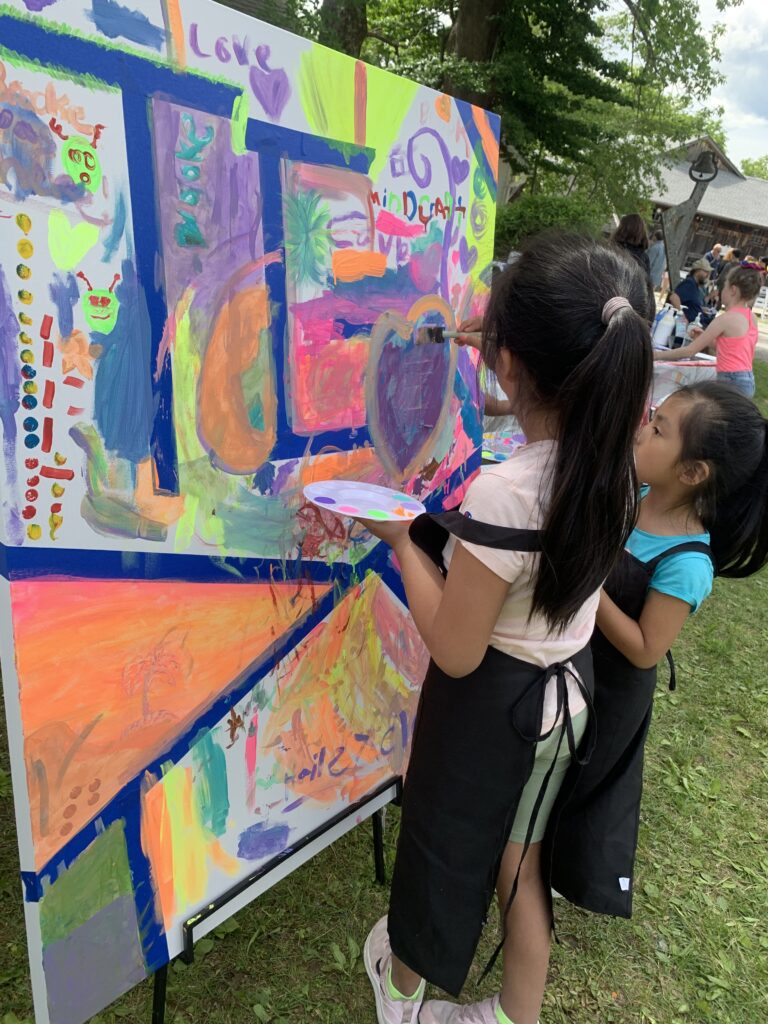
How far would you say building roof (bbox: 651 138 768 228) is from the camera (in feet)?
102

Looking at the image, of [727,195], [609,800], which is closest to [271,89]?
[609,800]

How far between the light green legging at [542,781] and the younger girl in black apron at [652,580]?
0.03m

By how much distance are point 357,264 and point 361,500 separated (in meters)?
0.41

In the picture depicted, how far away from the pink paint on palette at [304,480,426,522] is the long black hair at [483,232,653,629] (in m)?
0.27

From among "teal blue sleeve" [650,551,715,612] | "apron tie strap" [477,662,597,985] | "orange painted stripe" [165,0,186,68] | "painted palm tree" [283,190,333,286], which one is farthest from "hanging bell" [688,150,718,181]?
"orange painted stripe" [165,0,186,68]

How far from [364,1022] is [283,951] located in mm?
244

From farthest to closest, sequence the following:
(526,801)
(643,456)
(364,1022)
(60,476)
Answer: (364,1022) → (643,456) → (526,801) → (60,476)

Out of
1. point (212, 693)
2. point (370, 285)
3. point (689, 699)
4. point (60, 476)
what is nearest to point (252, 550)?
point (212, 693)

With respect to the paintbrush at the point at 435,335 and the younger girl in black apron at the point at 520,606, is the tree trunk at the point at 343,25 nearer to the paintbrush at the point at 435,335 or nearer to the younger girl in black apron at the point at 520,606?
the paintbrush at the point at 435,335

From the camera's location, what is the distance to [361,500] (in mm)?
1221

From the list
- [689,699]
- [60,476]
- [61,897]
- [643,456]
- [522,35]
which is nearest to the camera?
[60,476]

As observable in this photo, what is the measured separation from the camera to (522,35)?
989 cm

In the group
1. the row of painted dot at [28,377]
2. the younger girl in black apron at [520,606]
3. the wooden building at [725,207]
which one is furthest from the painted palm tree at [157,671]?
the wooden building at [725,207]

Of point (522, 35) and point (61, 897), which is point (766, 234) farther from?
point (61, 897)
